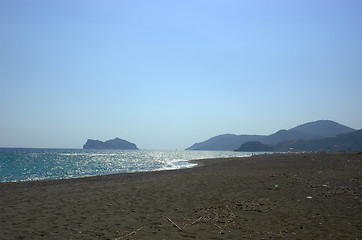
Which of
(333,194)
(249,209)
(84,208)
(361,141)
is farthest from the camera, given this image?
(361,141)

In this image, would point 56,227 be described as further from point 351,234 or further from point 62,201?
point 351,234

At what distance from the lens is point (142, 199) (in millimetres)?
12078

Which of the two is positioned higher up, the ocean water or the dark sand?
the dark sand

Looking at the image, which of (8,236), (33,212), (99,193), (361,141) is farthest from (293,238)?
(361,141)

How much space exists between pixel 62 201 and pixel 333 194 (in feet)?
40.2

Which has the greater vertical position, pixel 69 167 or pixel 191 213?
pixel 191 213

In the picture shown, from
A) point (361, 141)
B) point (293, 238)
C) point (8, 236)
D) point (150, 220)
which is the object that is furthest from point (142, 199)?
point (361, 141)

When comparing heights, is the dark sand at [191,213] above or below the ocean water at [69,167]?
above

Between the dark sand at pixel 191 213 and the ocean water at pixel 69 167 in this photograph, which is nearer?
the dark sand at pixel 191 213

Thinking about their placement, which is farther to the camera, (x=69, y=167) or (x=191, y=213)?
(x=69, y=167)

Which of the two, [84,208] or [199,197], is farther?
[199,197]

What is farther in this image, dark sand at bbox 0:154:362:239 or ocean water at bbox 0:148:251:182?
ocean water at bbox 0:148:251:182

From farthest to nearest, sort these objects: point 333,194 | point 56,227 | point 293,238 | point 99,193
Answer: point 99,193 < point 333,194 < point 56,227 < point 293,238

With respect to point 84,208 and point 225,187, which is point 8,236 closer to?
point 84,208
